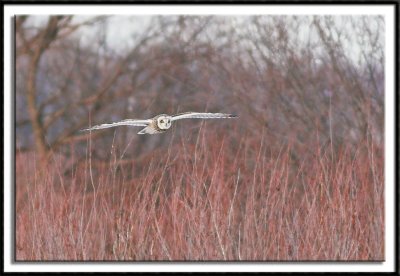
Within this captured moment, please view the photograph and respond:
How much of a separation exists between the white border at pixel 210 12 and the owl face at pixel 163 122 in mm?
594

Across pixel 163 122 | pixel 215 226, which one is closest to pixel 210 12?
pixel 163 122

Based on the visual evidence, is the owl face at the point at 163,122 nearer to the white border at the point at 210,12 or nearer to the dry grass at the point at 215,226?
the dry grass at the point at 215,226

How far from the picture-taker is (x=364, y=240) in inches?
186

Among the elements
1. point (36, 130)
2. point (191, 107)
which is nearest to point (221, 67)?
point (191, 107)

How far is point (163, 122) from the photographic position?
495 centimetres

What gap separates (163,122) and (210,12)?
26.5 inches

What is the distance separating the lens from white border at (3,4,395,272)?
4.62 m

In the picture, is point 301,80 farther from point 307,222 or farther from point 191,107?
point 307,222

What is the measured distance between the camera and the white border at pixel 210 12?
4621 millimetres

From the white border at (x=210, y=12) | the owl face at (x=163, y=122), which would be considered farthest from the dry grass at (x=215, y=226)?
the owl face at (x=163, y=122)

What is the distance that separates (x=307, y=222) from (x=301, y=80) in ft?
7.23

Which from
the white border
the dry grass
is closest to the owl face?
the dry grass

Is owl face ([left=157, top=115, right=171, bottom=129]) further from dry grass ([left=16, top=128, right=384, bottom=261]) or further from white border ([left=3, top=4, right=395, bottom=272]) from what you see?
white border ([left=3, top=4, right=395, bottom=272])

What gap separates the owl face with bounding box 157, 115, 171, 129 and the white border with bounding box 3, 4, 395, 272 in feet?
1.95
